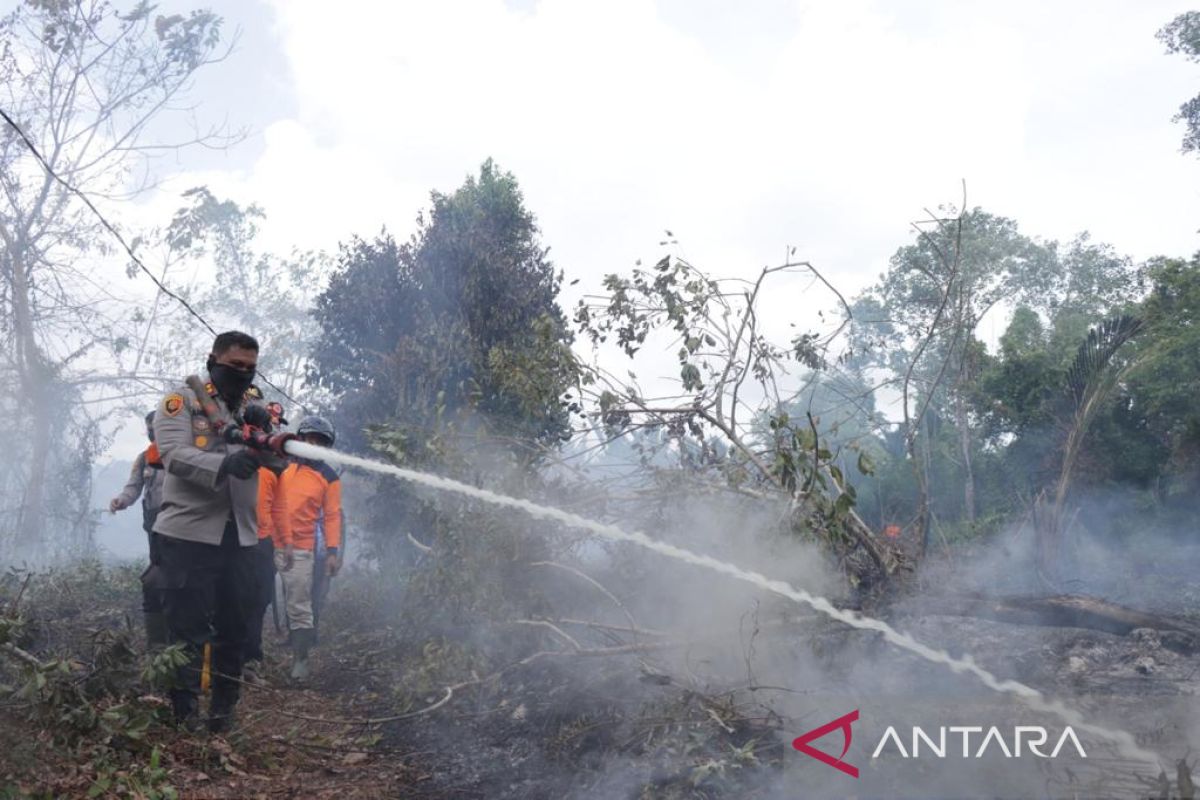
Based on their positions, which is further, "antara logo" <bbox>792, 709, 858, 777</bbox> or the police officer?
the police officer

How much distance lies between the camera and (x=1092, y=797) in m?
3.12

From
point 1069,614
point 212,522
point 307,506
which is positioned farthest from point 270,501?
point 1069,614

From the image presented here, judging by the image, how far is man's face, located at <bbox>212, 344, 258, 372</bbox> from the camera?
13.6 feet

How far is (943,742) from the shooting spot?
152 inches

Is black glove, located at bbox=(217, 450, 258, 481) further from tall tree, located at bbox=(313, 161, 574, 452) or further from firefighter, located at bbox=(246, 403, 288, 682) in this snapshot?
tall tree, located at bbox=(313, 161, 574, 452)

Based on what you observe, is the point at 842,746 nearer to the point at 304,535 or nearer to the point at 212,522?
the point at 212,522

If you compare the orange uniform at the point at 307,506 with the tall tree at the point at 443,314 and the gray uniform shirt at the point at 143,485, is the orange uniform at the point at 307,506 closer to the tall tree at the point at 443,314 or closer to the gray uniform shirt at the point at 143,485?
the gray uniform shirt at the point at 143,485

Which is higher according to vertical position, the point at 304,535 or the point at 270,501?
the point at 270,501

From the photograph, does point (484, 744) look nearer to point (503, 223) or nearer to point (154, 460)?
point (154, 460)

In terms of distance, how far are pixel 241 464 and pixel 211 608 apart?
2.63 feet

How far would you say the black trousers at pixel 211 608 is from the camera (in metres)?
3.99

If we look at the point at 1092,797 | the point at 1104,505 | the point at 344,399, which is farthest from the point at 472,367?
the point at 1104,505

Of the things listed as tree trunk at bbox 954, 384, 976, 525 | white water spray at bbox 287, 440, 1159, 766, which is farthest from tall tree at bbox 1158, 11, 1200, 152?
white water spray at bbox 287, 440, 1159, 766

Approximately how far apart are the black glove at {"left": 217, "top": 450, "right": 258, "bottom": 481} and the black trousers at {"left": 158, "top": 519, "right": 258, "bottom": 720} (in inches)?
15.6
